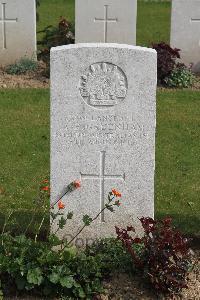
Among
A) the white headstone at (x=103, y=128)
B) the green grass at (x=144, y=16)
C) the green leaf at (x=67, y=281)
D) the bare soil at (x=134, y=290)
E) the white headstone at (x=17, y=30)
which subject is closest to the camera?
the green leaf at (x=67, y=281)

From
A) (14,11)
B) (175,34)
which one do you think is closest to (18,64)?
(14,11)

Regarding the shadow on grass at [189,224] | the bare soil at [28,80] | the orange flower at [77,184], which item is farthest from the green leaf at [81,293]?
the bare soil at [28,80]

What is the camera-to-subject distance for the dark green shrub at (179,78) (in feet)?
37.6

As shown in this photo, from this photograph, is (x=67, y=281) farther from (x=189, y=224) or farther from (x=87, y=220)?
(x=189, y=224)

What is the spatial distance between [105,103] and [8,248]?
1.34 m

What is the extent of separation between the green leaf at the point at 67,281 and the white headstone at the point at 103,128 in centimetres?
69

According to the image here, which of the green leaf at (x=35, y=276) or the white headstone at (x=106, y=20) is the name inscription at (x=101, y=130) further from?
the white headstone at (x=106, y=20)

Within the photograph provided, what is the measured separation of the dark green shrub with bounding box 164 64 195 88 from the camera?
11.5m

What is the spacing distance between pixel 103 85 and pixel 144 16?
45.9ft

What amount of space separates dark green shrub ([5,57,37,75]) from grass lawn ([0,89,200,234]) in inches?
38.3

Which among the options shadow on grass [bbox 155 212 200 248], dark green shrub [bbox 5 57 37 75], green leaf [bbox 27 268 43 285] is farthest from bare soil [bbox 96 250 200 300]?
dark green shrub [bbox 5 57 37 75]

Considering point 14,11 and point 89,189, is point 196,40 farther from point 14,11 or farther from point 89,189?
point 89,189

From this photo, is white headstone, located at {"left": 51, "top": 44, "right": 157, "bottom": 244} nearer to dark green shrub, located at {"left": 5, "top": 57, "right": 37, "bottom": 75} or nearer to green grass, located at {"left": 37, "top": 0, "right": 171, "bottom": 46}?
dark green shrub, located at {"left": 5, "top": 57, "right": 37, "bottom": 75}

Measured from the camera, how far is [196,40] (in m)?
12.3
